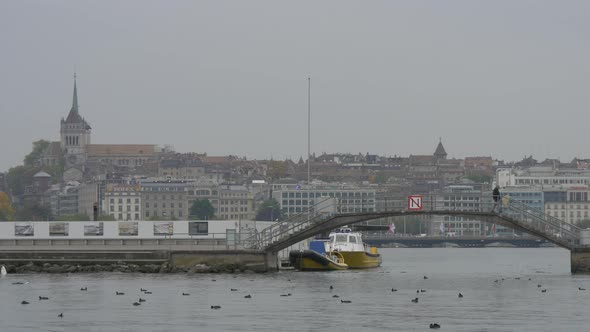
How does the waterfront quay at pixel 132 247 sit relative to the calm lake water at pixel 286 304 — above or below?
above

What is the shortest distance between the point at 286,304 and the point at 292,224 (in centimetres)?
2510

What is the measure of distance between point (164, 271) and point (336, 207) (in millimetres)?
10437

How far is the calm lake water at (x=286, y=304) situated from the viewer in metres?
58.5

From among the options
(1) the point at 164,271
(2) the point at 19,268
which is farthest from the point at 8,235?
(1) the point at 164,271

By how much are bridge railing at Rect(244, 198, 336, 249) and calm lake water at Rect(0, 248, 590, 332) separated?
2.44 metres

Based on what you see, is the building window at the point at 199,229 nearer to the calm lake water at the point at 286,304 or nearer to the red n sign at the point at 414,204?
the calm lake water at the point at 286,304

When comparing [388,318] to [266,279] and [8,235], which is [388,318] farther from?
[8,235]

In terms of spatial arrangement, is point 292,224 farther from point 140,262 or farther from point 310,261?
point 140,262

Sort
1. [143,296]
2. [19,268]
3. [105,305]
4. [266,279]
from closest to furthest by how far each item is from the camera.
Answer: [105,305] < [143,296] < [266,279] < [19,268]

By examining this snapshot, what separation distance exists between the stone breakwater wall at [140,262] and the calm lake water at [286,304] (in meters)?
1.30

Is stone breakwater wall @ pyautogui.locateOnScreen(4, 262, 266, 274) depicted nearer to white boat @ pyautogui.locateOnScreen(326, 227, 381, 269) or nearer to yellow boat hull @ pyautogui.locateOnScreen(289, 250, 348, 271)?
yellow boat hull @ pyautogui.locateOnScreen(289, 250, 348, 271)

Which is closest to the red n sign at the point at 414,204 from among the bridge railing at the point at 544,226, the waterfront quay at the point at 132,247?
the bridge railing at the point at 544,226

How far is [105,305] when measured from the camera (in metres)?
65.9

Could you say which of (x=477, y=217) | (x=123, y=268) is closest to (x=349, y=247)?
(x=477, y=217)
